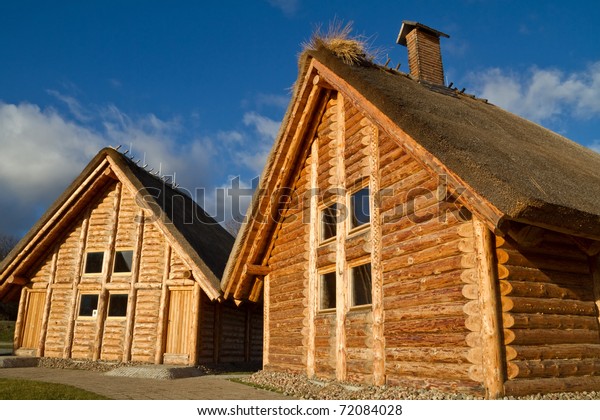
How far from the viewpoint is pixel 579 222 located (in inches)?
249

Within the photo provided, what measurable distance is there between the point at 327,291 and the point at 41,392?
6046 mm

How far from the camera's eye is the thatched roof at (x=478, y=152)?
616 centimetres

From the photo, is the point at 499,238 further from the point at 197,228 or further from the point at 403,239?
the point at 197,228

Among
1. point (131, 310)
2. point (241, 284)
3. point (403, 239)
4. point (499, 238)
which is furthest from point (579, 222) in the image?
point (131, 310)

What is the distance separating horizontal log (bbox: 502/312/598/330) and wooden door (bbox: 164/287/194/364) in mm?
10831

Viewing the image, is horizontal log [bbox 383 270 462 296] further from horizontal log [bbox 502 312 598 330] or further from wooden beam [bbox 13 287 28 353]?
wooden beam [bbox 13 287 28 353]

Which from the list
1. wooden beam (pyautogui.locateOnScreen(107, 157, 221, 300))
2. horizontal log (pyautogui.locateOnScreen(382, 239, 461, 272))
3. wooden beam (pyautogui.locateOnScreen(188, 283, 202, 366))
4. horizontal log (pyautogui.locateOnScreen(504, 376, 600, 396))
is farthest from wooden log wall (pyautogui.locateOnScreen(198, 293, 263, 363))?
horizontal log (pyautogui.locateOnScreen(504, 376, 600, 396))

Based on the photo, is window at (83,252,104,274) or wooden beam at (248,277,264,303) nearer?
wooden beam at (248,277,264,303)

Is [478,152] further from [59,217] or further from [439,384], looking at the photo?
[59,217]

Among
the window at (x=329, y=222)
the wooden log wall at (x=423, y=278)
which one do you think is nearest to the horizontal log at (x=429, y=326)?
the wooden log wall at (x=423, y=278)

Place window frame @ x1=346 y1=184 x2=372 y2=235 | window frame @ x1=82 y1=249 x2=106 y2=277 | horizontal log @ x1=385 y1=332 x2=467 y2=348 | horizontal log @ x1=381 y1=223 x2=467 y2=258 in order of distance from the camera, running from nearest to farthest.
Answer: horizontal log @ x1=385 y1=332 x2=467 y2=348 → horizontal log @ x1=381 y1=223 x2=467 y2=258 → window frame @ x1=346 y1=184 x2=372 y2=235 → window frame @ x1=82 y1=249 x2=106 y2=277

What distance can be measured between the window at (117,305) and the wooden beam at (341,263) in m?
9.39

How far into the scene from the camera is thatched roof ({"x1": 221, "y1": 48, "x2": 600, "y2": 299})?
6164mm

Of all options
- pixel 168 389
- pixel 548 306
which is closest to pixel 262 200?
pixel 168 389
